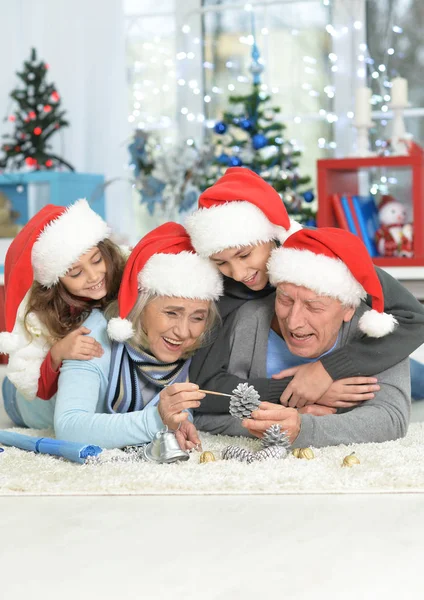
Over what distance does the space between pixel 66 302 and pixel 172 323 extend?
0.36 m

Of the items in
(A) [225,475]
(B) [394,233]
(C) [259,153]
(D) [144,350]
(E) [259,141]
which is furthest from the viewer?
(C) [259,153]

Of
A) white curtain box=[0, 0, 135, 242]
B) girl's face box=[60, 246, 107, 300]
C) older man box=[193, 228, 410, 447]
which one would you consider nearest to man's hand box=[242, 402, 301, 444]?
older man box=[193, 228, 410, 447]

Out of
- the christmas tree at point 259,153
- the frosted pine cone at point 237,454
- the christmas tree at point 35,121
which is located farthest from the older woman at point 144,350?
the christmas tree at point 35,121

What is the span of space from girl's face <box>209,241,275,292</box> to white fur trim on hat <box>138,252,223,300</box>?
3cm

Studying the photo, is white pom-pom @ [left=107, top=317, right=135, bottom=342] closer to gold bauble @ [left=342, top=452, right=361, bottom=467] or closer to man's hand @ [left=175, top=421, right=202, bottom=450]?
man's hand @ [left=175, top=421, right=202, bottom=450]

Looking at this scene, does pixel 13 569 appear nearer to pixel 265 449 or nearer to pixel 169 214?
pixel 265 449

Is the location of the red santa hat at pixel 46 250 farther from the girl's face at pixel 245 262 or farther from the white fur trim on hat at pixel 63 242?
the girl's face at pixel 245 262

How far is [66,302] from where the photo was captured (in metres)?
2.19

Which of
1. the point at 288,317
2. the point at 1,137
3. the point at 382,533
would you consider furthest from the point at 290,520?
the point at 1,137

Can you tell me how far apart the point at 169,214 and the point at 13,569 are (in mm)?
3308

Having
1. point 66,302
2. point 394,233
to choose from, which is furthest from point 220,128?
point 66,302

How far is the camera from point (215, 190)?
2.06 meters

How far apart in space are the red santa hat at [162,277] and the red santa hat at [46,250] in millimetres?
166

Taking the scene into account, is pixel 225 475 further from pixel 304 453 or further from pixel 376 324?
pixel 376 324
